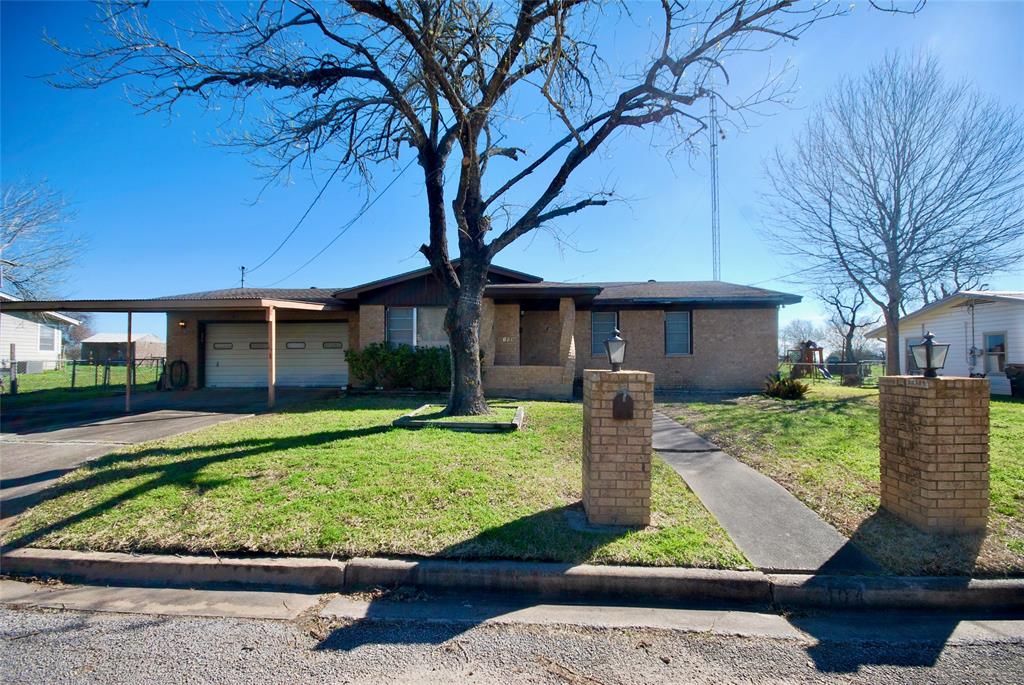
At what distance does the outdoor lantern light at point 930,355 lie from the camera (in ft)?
12.7

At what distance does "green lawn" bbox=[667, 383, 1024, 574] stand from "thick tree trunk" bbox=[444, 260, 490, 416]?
13.3 feet

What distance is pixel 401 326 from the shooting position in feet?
44.8

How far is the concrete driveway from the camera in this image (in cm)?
540

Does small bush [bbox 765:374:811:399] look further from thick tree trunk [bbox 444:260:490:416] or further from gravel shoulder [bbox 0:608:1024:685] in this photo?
gravel shoulder [bbox 0:608:1024:685]

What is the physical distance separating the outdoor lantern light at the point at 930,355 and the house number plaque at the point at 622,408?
7.89 feet

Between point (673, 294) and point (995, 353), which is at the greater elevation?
point (673, 294)

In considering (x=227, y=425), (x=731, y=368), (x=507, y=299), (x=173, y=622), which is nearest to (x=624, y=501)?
(x=173, y=622)

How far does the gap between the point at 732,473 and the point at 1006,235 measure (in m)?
16.6

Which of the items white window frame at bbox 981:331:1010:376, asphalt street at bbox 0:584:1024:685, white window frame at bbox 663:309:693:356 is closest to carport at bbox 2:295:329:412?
asphalt street at bbox 0:584:1024:685

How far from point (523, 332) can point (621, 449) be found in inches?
447

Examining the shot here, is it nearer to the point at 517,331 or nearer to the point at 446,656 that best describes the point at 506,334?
the point at 517,331

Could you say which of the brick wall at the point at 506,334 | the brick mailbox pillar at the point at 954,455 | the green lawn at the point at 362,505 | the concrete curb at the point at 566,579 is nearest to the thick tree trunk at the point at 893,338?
the brick wall at the point at 506,334

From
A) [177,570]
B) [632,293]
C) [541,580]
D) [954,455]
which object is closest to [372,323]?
[632,293]

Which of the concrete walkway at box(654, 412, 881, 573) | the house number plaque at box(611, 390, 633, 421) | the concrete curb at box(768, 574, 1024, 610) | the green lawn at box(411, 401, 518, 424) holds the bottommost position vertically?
the concrete curb at box(768, 574, 1024, 610)
